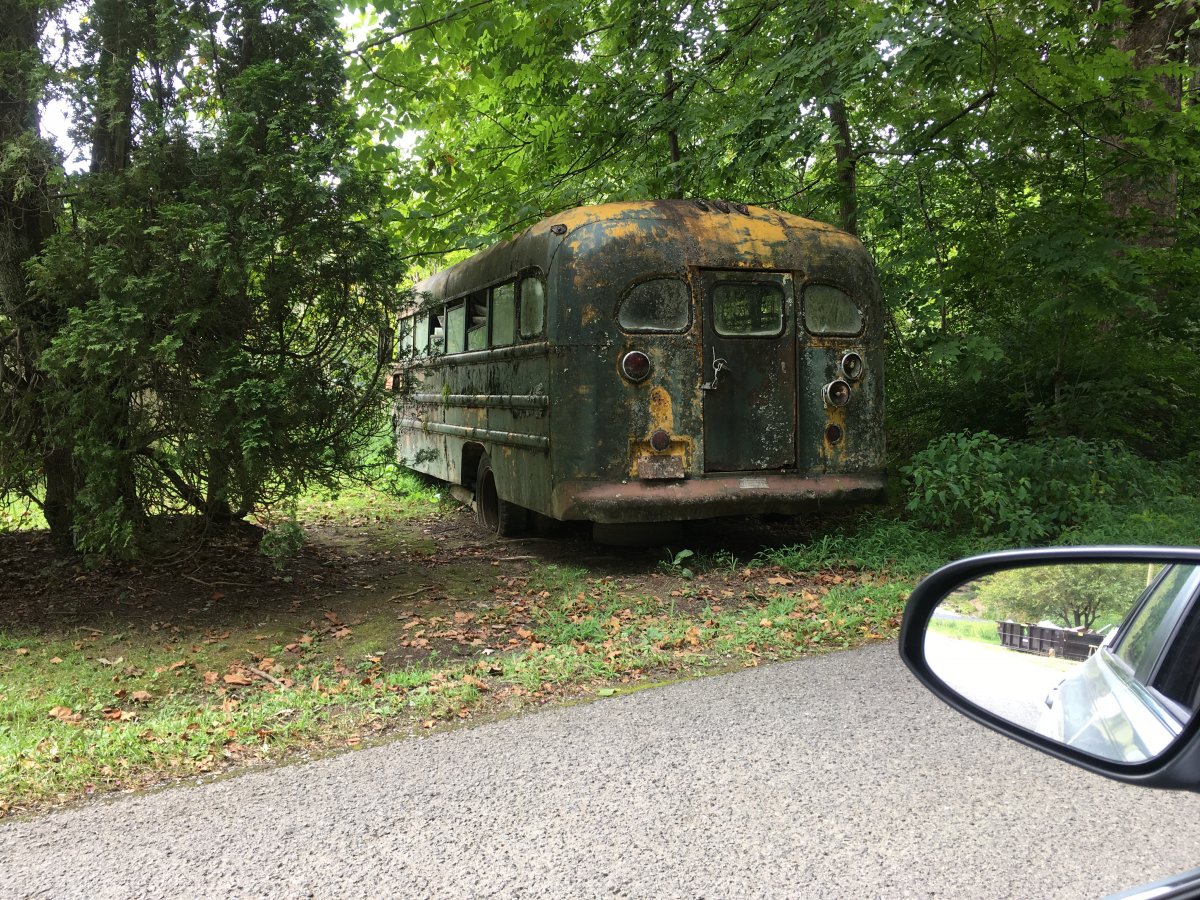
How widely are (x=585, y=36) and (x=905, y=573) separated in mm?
7046

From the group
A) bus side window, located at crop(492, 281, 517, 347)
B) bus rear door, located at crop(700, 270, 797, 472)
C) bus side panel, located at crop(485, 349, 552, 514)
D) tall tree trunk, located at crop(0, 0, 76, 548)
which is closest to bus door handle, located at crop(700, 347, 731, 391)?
bus rear door, located at crop(700, 270, 797, 472)

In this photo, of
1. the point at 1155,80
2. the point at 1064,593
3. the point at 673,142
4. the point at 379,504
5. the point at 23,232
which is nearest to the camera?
the point at 1064,593

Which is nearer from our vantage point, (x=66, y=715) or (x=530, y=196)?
(x=66, y=715)

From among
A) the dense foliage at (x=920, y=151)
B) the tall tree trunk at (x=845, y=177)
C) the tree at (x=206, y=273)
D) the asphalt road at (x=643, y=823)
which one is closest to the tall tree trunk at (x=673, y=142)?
the dense foliage at (x=920, y=151)

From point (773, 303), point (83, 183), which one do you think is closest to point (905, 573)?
point (773, 303)

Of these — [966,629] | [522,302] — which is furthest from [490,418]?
[966,629]

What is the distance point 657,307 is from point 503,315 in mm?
1766

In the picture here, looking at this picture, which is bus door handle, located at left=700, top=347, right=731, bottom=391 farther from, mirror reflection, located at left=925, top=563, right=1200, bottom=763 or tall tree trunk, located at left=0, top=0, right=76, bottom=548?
mirror reflection, located at left=925, top=563, right=1200, bottom=763

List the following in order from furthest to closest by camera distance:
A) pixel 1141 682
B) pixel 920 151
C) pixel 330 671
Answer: pixel 920 151 < pixel 330 671 < pixel 1141 682

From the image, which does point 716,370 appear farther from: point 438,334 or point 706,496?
point 438,334

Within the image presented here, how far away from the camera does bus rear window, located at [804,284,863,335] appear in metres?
7.33

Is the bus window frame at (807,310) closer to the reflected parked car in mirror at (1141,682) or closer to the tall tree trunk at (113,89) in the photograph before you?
the tall tree trunk at (113,89)

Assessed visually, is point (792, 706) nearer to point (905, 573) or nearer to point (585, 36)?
point (905, 573)

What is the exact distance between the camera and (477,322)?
8.95 m
